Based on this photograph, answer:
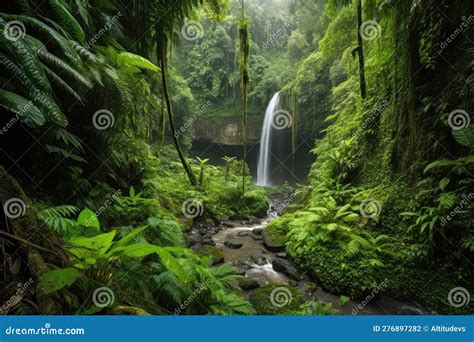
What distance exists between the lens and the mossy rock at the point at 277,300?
159 inches

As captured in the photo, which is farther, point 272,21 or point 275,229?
point 272,21

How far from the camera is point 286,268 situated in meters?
5.64

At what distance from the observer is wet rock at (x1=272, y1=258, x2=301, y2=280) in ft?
17.8

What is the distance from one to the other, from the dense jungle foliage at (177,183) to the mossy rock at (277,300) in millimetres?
32

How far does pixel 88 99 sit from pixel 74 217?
1759 mm

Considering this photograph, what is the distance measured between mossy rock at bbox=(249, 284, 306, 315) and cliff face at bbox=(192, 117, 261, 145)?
18.5 m

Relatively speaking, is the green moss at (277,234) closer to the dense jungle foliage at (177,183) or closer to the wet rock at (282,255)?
the dense jungle foliage at (177,183)

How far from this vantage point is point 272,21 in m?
23.9

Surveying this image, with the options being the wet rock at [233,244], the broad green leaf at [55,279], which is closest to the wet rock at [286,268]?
the wet rock at [233,244]

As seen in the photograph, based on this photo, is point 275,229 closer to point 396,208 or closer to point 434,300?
point 396,208

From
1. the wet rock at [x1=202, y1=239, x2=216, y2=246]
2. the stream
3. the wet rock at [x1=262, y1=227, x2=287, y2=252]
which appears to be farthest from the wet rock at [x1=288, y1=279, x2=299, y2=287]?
the wet rock at [x1=202, y1=239, x2=216, y2=246]

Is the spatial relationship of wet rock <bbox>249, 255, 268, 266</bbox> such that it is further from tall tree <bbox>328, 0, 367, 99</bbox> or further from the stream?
tall tree <bbox>328, 0, 367, 99</bbox>
